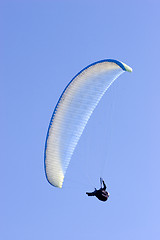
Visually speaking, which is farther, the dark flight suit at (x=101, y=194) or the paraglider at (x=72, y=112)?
the dark flight suit at (x=101, y=194)

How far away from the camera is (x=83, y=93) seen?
40.3 m

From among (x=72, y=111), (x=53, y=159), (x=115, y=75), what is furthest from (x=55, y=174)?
(x=115, y=75)

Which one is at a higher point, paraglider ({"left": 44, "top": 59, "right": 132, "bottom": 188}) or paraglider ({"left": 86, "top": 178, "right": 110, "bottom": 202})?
paraglider ({"left": 44, "top": 59, "right": 132, "bottom": 188})

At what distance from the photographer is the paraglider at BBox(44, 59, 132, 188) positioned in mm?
39750

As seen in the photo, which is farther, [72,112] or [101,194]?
[101,194]

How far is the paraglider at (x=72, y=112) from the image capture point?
39750 millimetres

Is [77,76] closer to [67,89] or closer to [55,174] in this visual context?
[67,89]

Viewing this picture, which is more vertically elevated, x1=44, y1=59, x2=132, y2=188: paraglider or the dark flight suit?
x1=44, y1=59, x2=132, y2=188: paraglider

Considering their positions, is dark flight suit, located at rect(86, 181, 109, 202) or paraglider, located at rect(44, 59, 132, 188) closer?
paraglider, located at rect(44, 59, 132, 188)

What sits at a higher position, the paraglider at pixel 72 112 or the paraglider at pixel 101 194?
the paraglider at pixel 72 112

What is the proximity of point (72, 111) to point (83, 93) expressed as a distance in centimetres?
120

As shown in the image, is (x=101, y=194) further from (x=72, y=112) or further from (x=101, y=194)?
(x=72, y=112)

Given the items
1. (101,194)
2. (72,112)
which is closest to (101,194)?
(101,194)

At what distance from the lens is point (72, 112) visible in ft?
132
